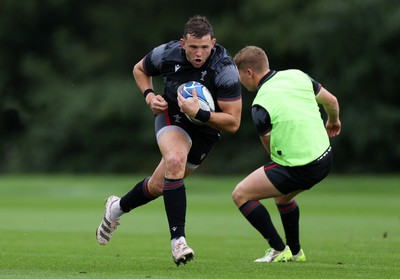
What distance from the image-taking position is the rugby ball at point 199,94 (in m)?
9.27

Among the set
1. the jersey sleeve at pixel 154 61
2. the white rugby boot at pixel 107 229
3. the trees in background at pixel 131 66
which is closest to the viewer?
the jersey sleeve at pixel 154 61

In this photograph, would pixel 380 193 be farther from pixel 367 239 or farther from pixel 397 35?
pixel 367 239

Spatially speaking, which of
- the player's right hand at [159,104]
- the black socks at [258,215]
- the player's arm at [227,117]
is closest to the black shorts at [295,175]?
the black socks at [258,215]

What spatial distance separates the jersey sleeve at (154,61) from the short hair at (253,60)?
80 cm

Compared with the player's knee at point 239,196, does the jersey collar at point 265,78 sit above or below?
above

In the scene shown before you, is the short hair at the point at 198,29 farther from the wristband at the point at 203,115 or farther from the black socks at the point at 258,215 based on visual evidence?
the black socks at the point at 258,215

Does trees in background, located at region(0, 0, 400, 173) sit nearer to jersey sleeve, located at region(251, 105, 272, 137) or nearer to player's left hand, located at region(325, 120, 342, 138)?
player's left hand, located at region(325, 120, 342, 138)

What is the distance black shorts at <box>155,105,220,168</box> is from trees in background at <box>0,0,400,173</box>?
32.5m

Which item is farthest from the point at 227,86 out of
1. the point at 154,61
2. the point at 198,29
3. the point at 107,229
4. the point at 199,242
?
the point at 199,242

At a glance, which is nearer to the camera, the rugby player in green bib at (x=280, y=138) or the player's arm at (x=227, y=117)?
the player's arm at (x=227, y=117)

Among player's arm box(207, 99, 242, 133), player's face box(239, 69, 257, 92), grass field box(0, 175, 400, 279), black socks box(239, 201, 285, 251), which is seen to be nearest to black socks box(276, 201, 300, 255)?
grass field box(0, 175, 400, 279)

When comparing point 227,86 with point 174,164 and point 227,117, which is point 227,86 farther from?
point 174,164

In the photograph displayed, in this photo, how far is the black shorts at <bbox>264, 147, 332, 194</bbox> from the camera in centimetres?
935

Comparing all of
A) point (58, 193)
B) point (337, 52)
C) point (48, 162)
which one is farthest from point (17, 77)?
point (58, 193)
